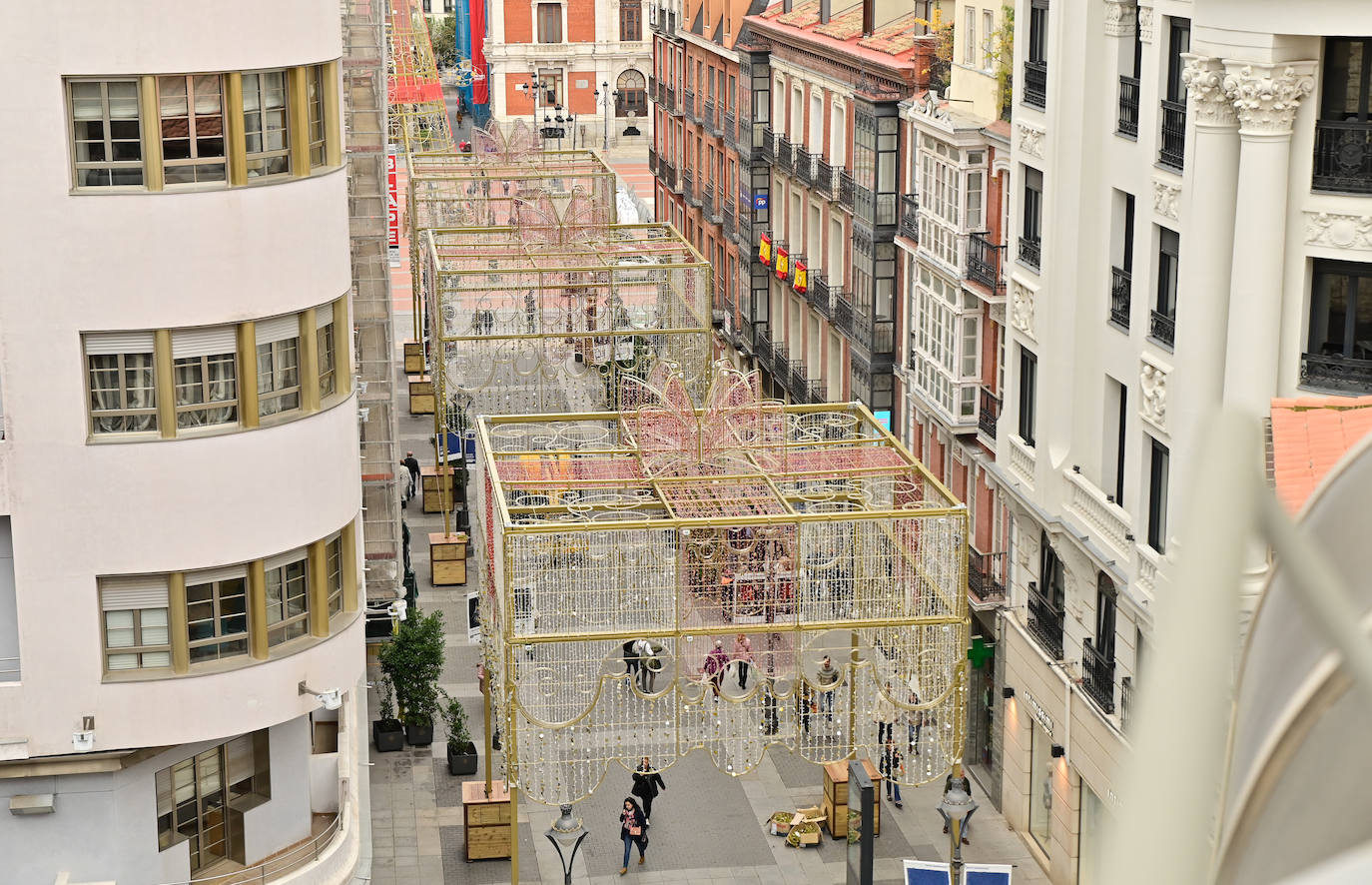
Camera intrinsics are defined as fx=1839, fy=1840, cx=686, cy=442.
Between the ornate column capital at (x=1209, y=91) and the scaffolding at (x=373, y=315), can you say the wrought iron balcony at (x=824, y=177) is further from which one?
the ornate column capital at (x=1209, y=91)

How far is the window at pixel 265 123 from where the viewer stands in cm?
2180

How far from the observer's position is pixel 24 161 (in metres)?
20.5

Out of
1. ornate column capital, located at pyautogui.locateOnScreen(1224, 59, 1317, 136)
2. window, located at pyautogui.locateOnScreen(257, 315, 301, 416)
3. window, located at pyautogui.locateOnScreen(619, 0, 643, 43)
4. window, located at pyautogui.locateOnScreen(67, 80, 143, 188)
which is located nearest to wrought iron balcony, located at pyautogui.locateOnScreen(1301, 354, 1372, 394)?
ornate column capital, located at pyautogui.locateOnScreen(1224, 59, 1317, 136)

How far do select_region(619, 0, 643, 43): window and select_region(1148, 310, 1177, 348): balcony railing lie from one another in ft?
392

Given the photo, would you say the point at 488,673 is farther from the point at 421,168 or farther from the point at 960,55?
the point at 421,168

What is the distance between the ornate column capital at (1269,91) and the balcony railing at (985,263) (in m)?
12.4

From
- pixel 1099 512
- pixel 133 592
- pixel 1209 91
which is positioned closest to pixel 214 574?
pixel 133 592

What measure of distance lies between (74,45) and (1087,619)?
20908mm

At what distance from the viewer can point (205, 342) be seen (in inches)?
853

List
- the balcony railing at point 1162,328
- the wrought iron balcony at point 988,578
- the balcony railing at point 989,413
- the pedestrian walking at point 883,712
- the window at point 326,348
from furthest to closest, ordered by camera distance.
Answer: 1. the balcony railing at point 989,413
2. the wrought iron balcony at point 988,578
3. the pedestrian walking at point 883,712
4. the balcony railing at point 1162,328
5. the window at point 326,348

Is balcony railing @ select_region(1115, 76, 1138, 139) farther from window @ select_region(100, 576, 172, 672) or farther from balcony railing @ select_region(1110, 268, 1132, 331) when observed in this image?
window @ select_region(100, 576, 172, 672)

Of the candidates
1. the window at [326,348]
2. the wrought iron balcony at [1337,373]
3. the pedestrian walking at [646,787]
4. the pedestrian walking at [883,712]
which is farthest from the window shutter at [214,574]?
the wrought iron balcony at [1337,373]

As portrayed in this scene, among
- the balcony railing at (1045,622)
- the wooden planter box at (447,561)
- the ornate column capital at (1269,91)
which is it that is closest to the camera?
the ornate column capital at (1269,91)

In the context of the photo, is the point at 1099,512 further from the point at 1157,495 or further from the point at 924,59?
the point at 924,59
